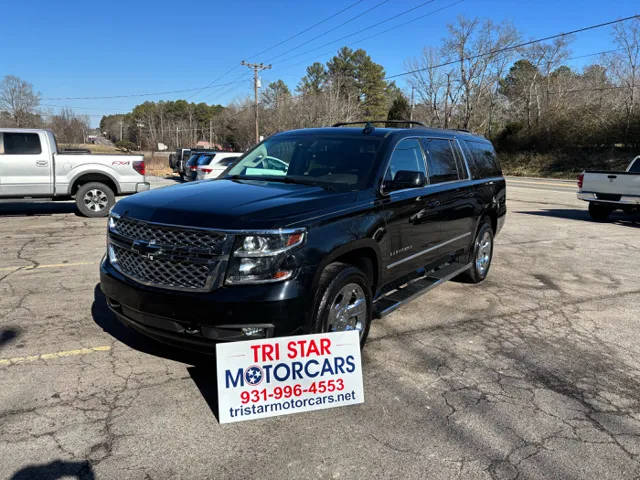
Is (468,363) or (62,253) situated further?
(62,253)

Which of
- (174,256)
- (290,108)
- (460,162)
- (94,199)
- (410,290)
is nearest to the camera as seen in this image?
(174,256)

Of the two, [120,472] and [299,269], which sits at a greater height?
[299,269]

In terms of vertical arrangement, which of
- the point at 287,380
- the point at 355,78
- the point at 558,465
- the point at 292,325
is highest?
the point at 355,78

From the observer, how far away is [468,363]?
13.0ft

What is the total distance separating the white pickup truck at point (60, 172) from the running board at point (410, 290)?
27.7 ft

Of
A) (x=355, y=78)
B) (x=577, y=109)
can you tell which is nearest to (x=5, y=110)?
(x=355, y=78)

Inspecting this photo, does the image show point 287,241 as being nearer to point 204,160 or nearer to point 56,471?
point 56,471

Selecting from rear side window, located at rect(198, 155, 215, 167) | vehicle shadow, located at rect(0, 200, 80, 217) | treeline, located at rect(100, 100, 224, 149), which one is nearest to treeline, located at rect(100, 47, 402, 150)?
treeline, located at rect(100, 100, 224, 149)

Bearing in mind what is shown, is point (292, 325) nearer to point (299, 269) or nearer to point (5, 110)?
point (299, 269)

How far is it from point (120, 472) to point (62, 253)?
5.97 metres

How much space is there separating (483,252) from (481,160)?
4.10ft

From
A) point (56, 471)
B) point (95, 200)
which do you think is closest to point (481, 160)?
point (56, 471)

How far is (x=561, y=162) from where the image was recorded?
1521 inches

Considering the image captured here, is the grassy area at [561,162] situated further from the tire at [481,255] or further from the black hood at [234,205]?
the black hood at [234,205]
